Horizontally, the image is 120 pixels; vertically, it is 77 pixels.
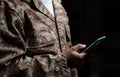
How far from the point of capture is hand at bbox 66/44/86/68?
1.98 metres

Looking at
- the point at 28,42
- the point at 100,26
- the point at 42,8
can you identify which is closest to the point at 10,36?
the point at 28,42

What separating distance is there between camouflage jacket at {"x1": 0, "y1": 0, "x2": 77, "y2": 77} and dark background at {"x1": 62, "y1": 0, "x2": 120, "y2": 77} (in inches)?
116

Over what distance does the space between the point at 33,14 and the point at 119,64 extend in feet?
10.9

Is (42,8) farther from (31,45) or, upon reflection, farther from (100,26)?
(100,26)

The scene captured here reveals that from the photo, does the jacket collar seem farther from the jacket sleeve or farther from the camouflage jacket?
the jacket sleeve

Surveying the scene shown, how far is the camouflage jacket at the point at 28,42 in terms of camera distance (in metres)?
1.98

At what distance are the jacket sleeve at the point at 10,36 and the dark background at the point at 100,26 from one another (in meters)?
3.06

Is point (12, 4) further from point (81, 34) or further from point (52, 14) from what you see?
point (81, 34)

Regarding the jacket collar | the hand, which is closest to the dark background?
the jacket collar

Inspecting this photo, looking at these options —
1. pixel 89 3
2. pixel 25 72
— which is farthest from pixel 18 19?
pixel 89 3

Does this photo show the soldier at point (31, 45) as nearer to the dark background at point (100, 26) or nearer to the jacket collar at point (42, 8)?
the jacket collar at point (42, 8)

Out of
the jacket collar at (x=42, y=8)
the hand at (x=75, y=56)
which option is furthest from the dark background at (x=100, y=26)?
the hand at (x=75, y=56)

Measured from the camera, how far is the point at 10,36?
1975mm

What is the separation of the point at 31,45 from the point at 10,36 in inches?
4.2
